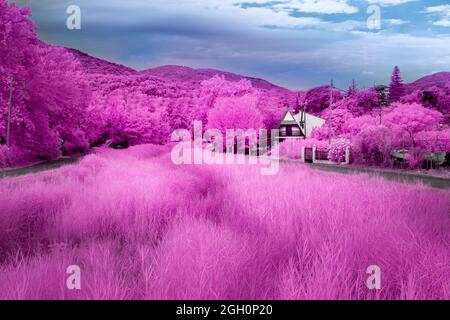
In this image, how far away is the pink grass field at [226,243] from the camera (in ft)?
9.05

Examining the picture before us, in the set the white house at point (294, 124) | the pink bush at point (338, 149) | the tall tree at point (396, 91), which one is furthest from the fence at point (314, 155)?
the white house at point (294, 124)

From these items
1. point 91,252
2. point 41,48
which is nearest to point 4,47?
point 41,48

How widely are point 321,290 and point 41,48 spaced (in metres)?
15.1

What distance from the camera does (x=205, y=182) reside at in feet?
29.8

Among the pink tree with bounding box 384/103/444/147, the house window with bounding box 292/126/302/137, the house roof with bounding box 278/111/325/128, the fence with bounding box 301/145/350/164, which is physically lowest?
the fence with bounding box 301/145/350/164

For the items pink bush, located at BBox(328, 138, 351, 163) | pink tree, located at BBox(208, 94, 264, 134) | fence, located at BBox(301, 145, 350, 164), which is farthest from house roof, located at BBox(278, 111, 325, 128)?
pink bush, located at BBox(328, 138, 351, 163)

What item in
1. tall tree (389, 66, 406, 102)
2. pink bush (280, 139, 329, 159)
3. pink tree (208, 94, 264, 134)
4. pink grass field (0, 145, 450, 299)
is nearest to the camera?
pink grass field (0, 145, 450, 299)

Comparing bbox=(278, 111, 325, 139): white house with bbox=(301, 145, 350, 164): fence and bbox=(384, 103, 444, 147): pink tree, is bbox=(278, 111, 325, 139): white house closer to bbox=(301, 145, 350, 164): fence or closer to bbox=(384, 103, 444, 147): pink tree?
bbox=(384, 103, 444, 147): pink tree

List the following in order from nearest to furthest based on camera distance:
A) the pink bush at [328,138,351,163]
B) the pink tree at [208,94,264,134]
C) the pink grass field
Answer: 1. the pink grass field
2. the pink bush at [328,138,351,163]
3. the pink tree at [208,94,264,134]

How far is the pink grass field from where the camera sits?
9.05 ft

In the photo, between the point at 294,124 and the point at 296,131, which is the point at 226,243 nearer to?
the point at 296,131

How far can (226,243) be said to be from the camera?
11.9 feet

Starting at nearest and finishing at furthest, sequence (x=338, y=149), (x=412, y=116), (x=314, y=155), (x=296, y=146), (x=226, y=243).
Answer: (x=226, y=243), (x=338, y=149), (x=314, y=155), (x=412, y=116), (x=296, y=146)

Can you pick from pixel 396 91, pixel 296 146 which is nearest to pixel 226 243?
pixel 296 146
